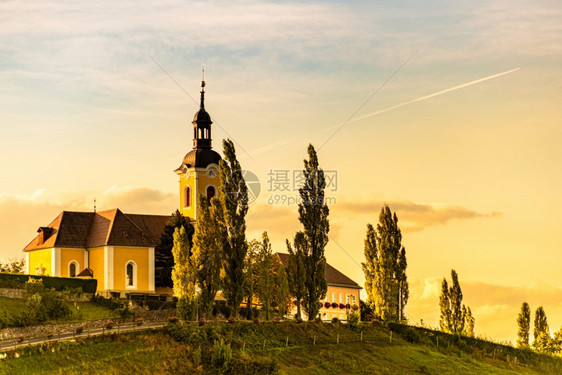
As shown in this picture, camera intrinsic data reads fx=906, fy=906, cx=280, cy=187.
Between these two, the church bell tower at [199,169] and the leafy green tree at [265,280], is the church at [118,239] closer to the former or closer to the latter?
the church bell tower at [199,169]

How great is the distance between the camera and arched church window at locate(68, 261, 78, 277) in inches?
3317

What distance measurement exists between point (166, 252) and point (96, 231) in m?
6.97

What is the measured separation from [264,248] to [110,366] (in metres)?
35.6

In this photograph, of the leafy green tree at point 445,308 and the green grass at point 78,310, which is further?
the leafy green tree at point 445,308

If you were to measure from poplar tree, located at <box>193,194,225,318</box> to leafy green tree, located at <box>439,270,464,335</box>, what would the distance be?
24.4 m

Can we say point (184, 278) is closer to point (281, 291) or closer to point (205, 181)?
point (281, 291)

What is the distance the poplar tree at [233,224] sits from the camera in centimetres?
6481

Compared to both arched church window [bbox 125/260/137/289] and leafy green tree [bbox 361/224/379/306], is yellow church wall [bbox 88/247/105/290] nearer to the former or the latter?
arched church window [bbox 125/260/137/289]

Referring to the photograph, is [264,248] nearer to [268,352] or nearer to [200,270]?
[200,270]

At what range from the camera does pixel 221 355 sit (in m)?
49.1

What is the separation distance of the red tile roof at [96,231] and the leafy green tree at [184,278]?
35.3ft

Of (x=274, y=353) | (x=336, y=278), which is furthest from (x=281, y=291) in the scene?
(x=336, y=278)

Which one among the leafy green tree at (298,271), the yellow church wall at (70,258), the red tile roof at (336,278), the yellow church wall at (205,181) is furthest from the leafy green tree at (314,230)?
the red tile roof at (336,278)

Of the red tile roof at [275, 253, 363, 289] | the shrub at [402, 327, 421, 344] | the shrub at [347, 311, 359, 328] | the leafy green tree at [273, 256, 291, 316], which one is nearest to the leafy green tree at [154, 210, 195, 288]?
the leafy green tree at [273, 256, 291, 316]
